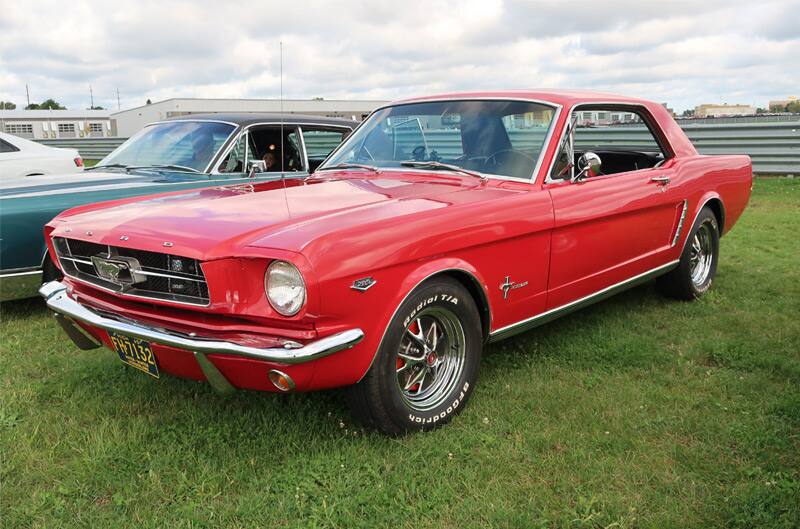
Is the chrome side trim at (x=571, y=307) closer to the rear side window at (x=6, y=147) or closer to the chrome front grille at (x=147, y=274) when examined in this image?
the chrome front grille at (x=147, y=274)

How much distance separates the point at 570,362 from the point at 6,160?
8023 millimetres

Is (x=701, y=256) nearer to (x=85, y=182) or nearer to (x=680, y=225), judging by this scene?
(x=680, y=225)

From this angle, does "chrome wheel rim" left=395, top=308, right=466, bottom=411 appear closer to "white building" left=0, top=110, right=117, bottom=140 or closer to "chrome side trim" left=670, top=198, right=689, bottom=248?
"chrome side trim" left=670, top=198, right=689, bottom=248

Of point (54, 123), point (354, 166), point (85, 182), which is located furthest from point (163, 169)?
point (54, 123)

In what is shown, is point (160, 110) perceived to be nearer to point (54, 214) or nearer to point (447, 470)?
point (54, 214)

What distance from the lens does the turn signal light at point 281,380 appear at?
102 inches

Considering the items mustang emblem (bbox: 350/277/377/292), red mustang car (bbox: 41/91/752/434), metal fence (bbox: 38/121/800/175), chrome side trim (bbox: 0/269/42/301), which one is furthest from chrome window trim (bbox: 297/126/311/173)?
metal fence (bbox: 38/121/800/175)

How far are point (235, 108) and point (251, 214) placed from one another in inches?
851

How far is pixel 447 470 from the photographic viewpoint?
9.23 feet

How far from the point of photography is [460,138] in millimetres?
4098

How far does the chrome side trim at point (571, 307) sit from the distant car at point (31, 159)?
23.8ft

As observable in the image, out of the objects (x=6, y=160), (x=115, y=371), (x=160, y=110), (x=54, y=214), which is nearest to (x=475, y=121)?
(x=115, y=371)

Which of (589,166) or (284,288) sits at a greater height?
(589,166)

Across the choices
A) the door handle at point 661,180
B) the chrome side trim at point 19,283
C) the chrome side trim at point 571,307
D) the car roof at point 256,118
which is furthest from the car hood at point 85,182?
the door handle at point 661,180
